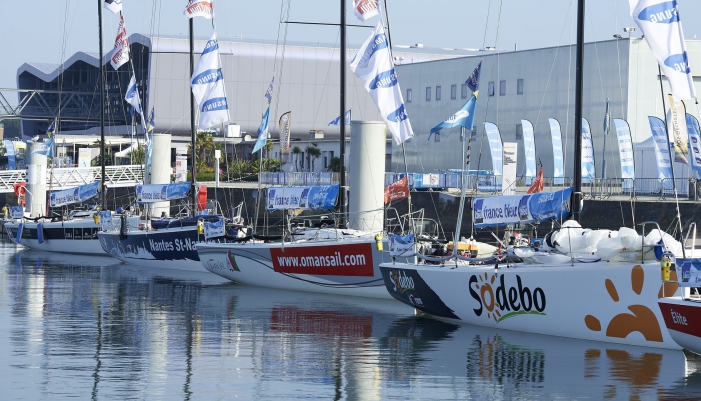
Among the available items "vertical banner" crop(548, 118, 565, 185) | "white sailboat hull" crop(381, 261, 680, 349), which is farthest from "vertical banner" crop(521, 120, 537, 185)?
"white sailboat hull" crop(381, 261, 680, 349)

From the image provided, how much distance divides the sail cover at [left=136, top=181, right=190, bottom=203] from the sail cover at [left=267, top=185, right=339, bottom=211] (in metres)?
7.13

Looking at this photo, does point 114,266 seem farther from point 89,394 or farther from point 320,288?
point 89,394

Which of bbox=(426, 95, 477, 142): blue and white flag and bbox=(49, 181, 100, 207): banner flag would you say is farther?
bbox=(49, 181, 100, 207): banner flag

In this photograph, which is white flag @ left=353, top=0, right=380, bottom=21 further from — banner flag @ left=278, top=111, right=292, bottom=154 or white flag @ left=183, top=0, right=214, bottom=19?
banner flag @ left=278, top=111, right=292, bottom=154

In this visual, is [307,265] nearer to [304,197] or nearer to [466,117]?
[304,197]

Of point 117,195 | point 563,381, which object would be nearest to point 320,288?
point 563,381

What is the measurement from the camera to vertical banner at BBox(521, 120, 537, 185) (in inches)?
1735

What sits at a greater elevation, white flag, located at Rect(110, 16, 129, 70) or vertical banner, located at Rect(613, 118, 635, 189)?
white flag, located at Rect(110, 16, 129, 70)

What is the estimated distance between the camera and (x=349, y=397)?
41.6ft

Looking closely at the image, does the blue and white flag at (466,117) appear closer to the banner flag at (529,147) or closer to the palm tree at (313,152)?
the banner flag at (529,147)

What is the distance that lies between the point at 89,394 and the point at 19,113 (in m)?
80.0

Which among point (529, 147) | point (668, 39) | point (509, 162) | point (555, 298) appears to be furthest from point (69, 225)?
point (668, 39)

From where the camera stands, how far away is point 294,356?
15.8 metres

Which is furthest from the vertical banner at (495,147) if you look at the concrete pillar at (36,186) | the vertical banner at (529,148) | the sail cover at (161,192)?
the concrete pillar at (36,186)
